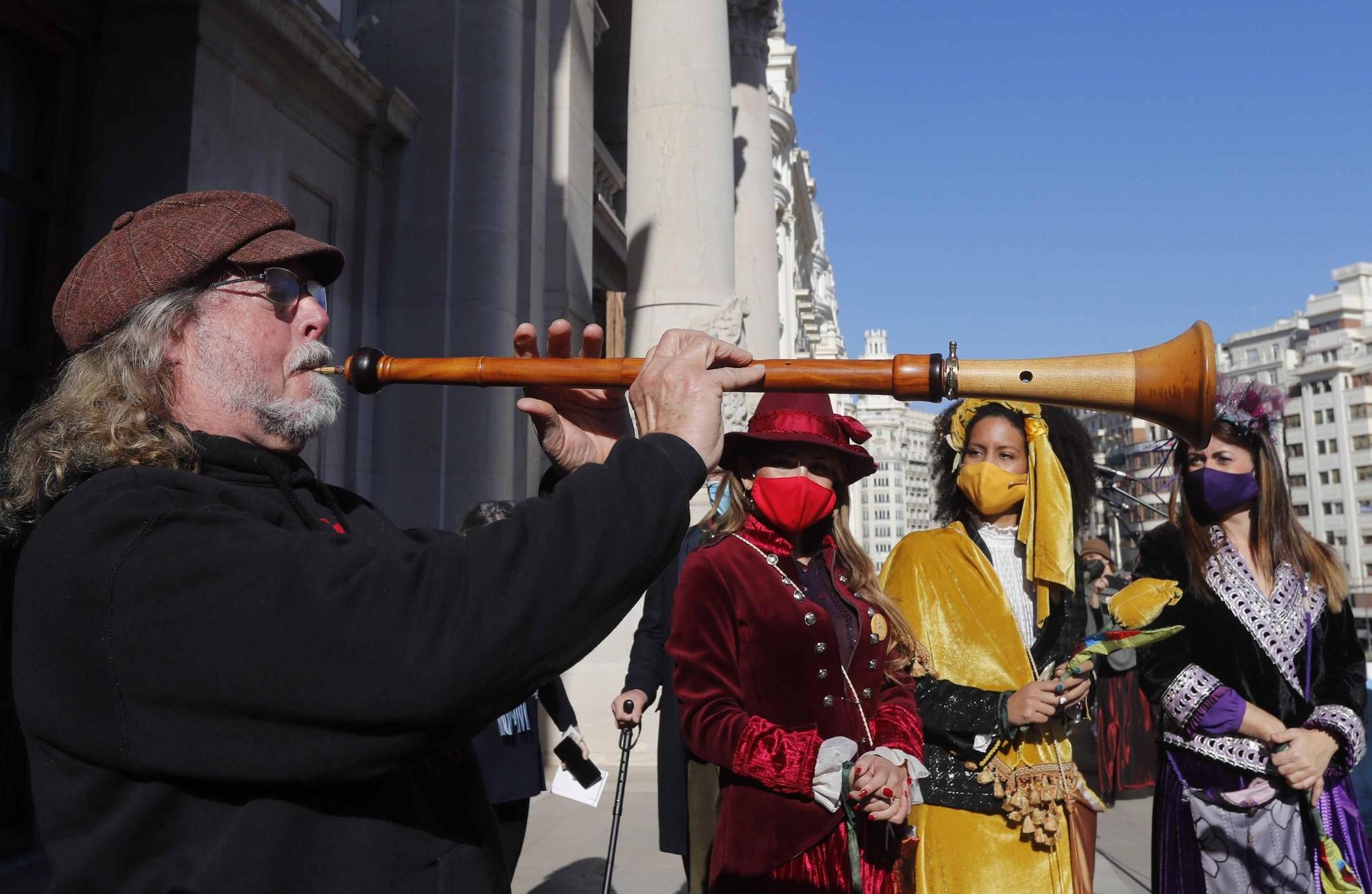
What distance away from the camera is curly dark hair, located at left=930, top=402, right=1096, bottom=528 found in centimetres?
456

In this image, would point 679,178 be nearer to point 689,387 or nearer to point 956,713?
point 956,713

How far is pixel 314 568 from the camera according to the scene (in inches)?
61.3

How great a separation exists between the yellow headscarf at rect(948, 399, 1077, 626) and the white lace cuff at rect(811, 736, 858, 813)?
1.38 m

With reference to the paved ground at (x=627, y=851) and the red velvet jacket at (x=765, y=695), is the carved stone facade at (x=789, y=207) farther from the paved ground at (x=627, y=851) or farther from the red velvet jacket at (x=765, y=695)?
the red velvet jacket at (x=765, y=695)

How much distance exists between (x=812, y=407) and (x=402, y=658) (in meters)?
2.46

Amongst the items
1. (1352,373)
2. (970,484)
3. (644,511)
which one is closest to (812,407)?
(970,484)

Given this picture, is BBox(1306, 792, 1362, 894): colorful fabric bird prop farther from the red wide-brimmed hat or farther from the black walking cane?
the black walking cane

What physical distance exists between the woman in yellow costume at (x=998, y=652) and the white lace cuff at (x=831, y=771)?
2.49 feet

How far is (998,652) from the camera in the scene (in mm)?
4020

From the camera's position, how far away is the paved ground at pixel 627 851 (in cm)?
640

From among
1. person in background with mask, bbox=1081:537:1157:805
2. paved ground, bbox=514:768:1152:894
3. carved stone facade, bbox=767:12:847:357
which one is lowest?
paved ground, bbox=514:768:1152:894

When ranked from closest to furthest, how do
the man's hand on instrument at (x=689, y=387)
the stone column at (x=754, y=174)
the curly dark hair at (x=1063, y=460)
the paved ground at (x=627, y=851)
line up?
the man's hand on instrument at (x=689, y=387), the curly dark hair at (x=1063, y=460), the paved ground at (x=627, y=851), the stone column at (x=754, y=174)

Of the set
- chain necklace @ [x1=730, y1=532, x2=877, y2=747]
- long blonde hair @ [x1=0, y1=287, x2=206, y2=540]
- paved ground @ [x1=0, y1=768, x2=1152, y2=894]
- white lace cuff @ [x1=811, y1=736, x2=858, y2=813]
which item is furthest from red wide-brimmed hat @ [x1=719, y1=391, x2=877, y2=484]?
paved ground @ [x1=0, y1=768, x2=1152, y2=894]

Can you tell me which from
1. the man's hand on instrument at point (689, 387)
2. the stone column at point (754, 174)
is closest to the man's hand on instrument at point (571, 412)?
the man's hand on instrument at point (689, 387)
